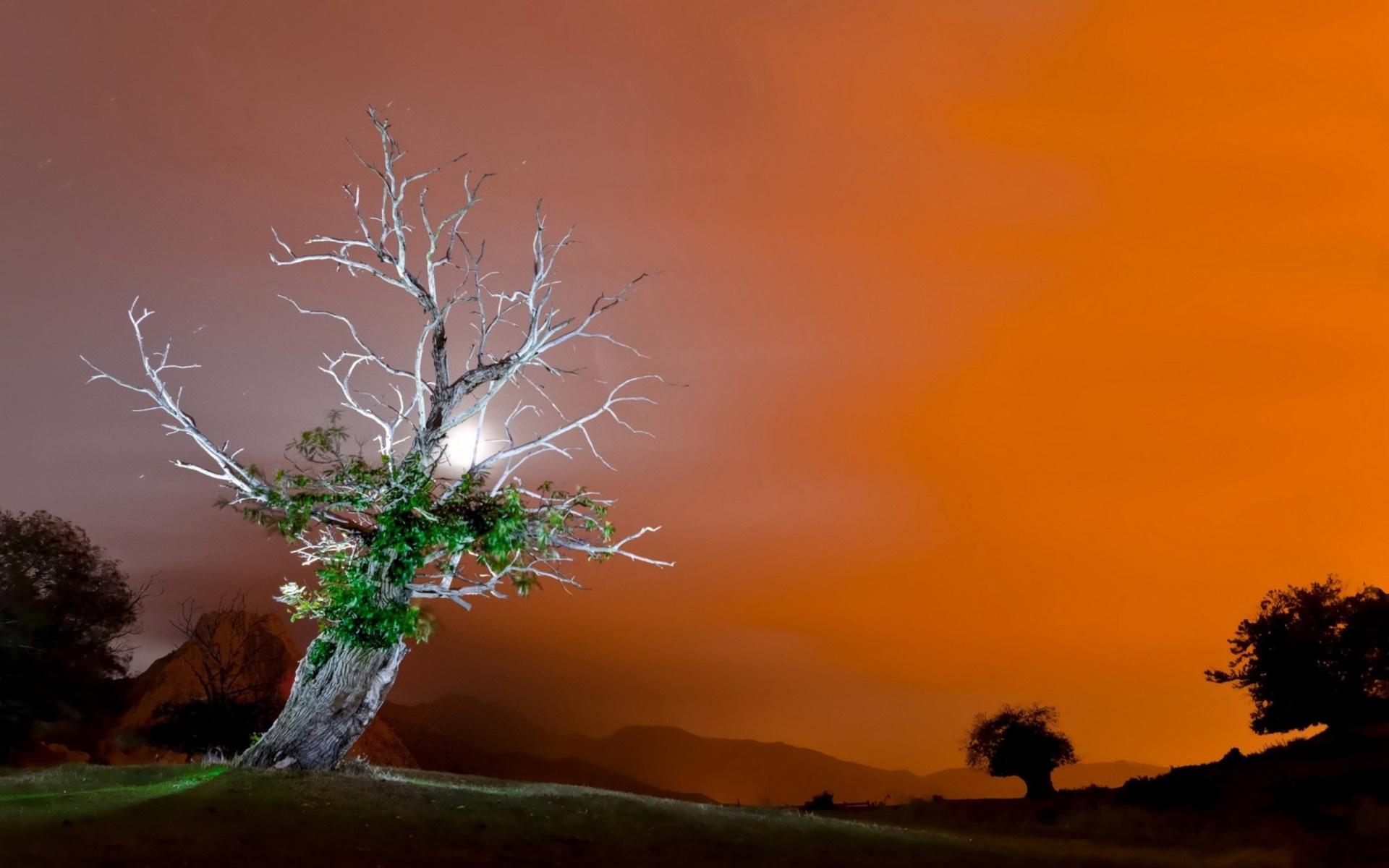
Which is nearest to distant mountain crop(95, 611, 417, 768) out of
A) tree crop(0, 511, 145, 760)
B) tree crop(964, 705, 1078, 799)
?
tree crop(0, 511, 145, 760)

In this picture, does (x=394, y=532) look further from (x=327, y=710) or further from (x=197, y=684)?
(x=197, y=684)

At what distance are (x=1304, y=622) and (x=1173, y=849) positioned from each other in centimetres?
2987

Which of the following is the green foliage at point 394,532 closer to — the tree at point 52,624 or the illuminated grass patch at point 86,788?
the illuminated grass patch at point 86,788

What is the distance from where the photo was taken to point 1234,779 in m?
40.2

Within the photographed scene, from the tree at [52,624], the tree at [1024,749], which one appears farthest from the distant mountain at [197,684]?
the tree at [1024,749]

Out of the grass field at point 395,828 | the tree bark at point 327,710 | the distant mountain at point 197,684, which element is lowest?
the grass field at point 395,828

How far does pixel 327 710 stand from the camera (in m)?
19.7

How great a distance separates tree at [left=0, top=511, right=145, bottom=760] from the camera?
4759 centimetres

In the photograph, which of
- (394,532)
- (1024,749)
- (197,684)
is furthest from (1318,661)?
(197,684)

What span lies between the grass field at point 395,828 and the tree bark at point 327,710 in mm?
909

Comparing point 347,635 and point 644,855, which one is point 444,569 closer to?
point 347,635

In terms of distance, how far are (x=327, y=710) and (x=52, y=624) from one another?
1554 inches

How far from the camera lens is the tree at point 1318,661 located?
164 ft

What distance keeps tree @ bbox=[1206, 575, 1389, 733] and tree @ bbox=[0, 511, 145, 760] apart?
5596 cm
